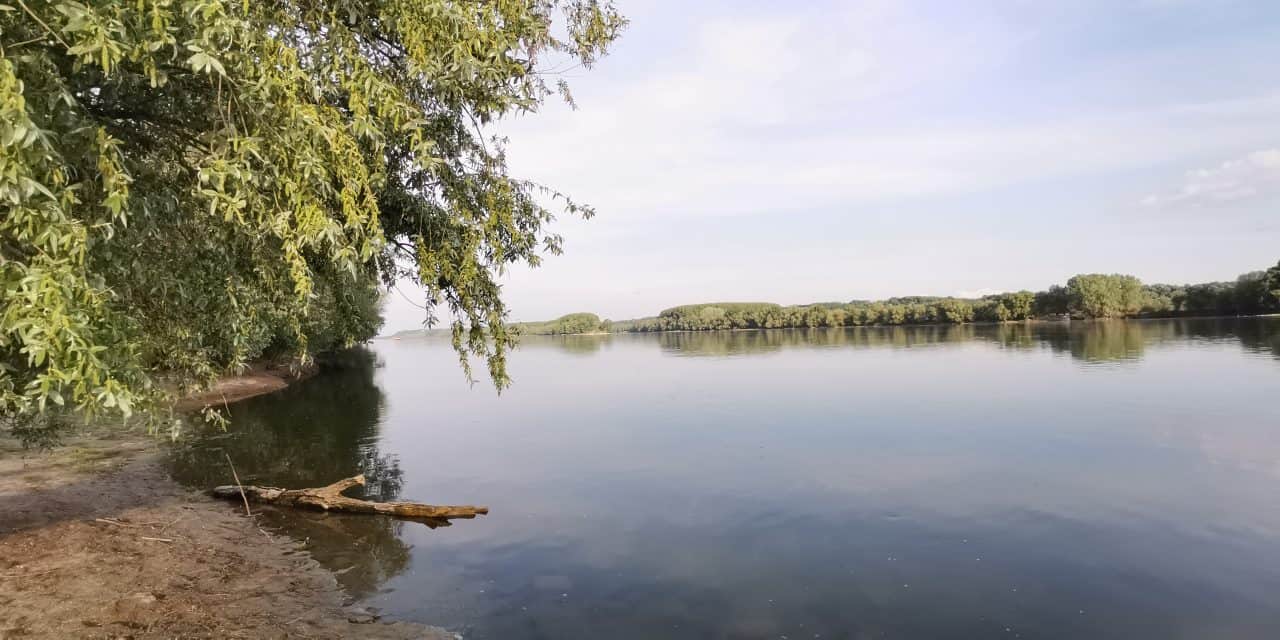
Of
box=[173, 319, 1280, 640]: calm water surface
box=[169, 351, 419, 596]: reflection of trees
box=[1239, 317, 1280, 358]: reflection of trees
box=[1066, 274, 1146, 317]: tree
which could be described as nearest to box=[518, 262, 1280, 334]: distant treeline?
box=[1066, 274, 1146, 317]: tree

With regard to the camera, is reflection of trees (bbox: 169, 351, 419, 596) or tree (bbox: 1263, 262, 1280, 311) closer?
Result: reflection of trees (bbox: 169, 351, 419, 596)

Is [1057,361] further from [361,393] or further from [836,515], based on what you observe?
[361,393]

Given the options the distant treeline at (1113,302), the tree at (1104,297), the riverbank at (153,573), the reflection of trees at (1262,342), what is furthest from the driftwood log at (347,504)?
the tree at (1104,297)

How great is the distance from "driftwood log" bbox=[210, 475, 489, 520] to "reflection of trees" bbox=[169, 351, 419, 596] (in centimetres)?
30

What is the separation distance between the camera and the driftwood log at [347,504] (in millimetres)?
18641

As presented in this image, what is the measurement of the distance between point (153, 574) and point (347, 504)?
5.75 meters

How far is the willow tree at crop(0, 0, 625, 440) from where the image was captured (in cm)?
521

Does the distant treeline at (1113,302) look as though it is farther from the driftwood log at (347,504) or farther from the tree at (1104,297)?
the driftwood log at (347,504)

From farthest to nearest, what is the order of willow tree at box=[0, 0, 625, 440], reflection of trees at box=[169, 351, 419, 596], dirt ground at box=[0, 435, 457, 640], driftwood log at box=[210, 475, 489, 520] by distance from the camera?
1. driftwood log at box=[210, 475, 489, 520]
2. reflection of trees at box=[169, 351, 419, 596]
3. dirt ground at box=[0, 435, 457, 640]
4. willow tree at box=[0, 0, 625, 440]

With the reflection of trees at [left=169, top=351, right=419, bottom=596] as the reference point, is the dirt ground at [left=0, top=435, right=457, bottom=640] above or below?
above

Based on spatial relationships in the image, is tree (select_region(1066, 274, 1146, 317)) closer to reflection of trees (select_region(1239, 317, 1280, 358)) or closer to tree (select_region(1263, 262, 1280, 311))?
tree (select_region(1263, 262, 1280, 311))

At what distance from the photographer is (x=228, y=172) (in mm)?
5891

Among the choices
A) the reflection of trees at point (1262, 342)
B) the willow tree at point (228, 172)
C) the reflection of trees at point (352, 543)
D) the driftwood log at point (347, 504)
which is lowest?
the reflection of trees at point (352, 543)

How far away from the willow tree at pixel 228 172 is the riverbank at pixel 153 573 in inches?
151
